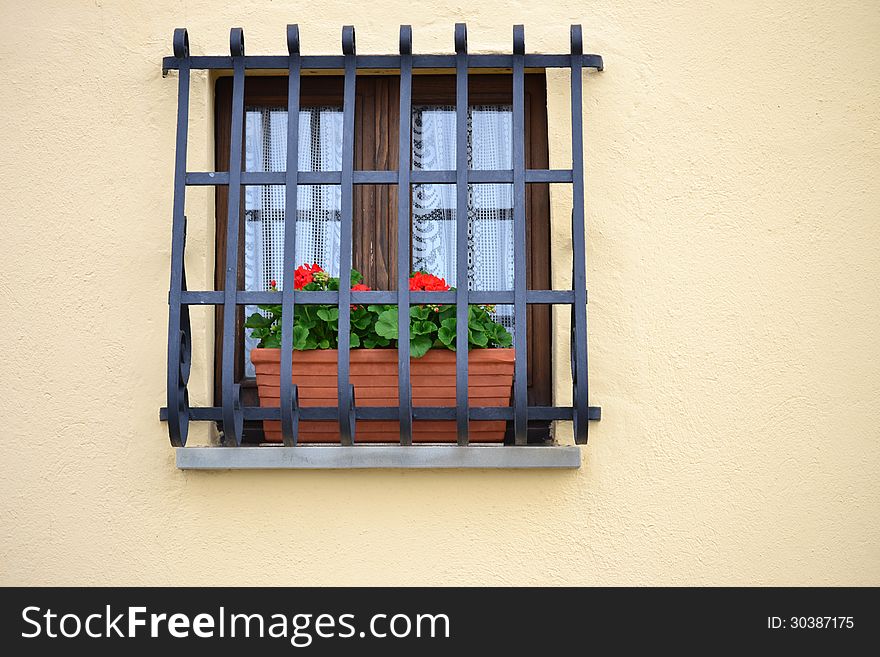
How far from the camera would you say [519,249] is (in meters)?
2.83

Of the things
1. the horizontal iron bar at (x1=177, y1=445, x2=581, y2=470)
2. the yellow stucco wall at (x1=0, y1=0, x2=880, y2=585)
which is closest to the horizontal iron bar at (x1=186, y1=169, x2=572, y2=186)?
the yellow stucco wall at (x1=0, y1=0, x2=880, y2=585)

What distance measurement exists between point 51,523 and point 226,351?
2.46 ft

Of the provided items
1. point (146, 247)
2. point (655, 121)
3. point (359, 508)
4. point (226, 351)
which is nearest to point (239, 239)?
point (146, 247)

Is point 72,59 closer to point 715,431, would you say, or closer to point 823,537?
point 715,431

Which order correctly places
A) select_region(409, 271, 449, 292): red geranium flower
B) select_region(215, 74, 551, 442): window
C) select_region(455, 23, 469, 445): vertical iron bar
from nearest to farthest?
select_region(455, 23, 469, 445): vertical iron bar < select_region(409, 271, 449, 292): red geranium flower < select_region(215, 74, 551, 442): window

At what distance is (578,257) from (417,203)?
615 mm

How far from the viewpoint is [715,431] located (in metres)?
2.95

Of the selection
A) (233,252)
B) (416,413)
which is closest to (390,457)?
(416,413)

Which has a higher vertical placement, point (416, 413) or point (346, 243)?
point (346, 243)

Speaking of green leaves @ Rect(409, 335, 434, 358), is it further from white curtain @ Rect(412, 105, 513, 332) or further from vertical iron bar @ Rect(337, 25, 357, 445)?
white curtain @ Rect(412, 105, 513, 332)

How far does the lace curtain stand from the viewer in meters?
3.17

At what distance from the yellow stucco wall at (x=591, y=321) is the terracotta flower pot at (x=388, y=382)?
0.15 meters

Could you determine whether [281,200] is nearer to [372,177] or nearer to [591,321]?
[372,177]

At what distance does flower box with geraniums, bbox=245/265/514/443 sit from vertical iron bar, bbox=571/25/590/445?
7.8 inches
